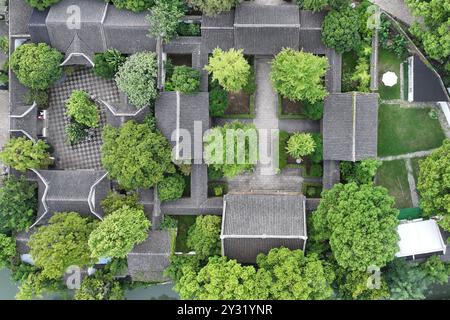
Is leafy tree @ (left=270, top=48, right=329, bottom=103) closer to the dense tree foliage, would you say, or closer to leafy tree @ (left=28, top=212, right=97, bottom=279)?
the dense tree foliage

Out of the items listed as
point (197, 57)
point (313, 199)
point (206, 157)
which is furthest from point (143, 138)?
point (313, 199)

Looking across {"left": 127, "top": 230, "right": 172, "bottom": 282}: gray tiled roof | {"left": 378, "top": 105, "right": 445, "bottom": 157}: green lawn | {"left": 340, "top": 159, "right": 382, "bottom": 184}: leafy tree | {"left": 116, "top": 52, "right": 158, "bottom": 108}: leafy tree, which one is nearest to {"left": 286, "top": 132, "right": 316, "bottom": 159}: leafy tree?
{"left": 340, "top": 159, "right": 382, "bottom": 184}: leafy tree

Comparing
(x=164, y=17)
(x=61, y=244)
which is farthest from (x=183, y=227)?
(x=164, y=17)

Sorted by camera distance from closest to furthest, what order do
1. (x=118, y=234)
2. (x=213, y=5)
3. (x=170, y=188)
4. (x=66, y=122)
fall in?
1. (x=118, y=234)
2. (x=213, y=5)
3. (x=170, y=188)
4. (x=66, y=122)

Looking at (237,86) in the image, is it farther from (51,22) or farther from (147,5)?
(51,22)

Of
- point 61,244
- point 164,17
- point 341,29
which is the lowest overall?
point 61,244

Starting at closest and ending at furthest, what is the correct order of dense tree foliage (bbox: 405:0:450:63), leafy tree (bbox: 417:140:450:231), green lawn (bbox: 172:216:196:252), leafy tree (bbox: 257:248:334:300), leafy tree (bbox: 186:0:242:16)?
1. leafy tree (bbox: 417:140:450:231)
2. leafy tree (bbox: 257:248:334:300)
3. dense tree foliage (bbox: 405:0:450:63)
4. leafy tree (bbox: 186:0:242:16)
5. green lawn (bbox: 172:216:196:252)

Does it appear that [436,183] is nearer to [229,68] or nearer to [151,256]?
[229,68]
